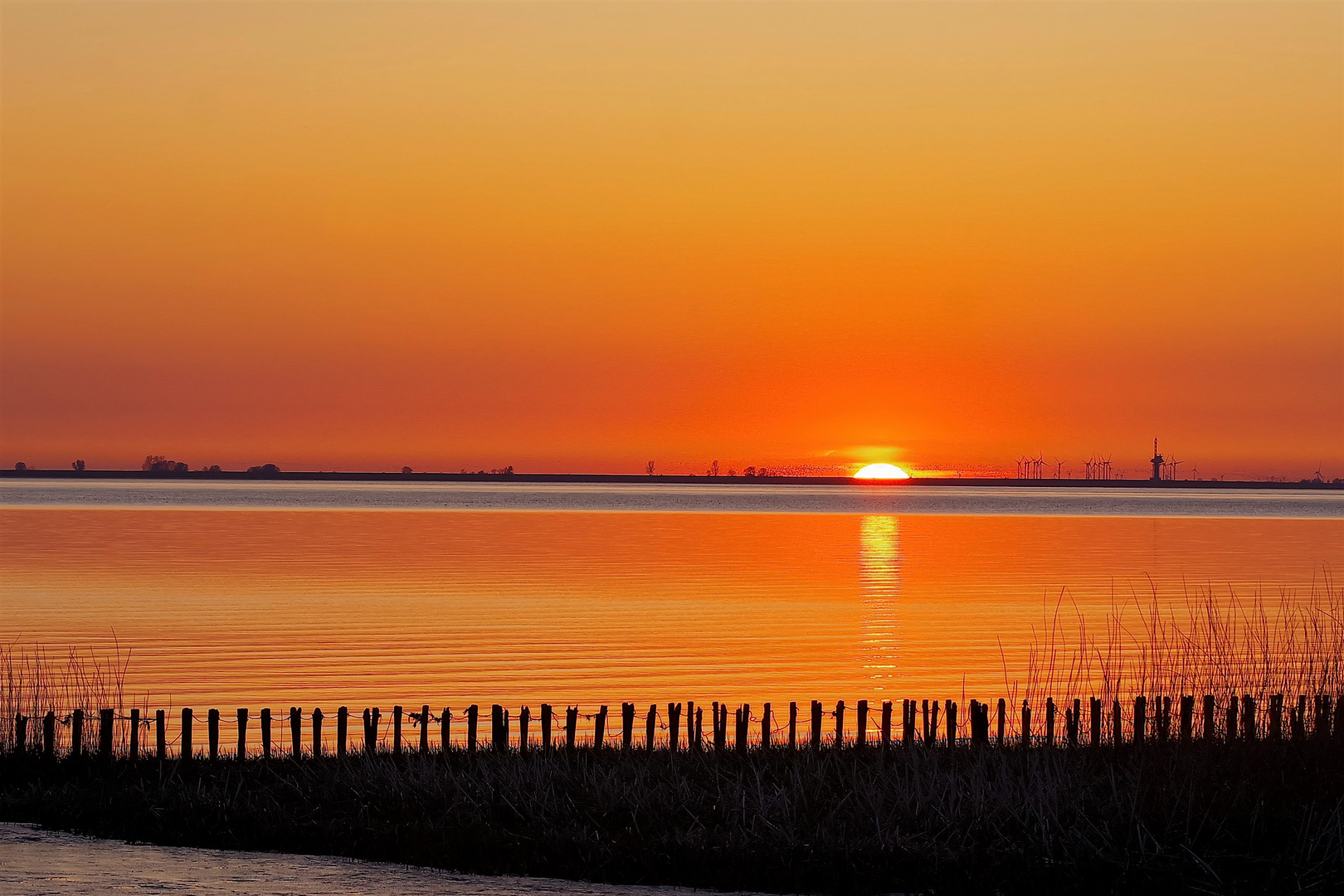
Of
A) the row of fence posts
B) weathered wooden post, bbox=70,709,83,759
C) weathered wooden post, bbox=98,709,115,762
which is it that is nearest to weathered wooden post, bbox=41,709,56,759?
the row of fence posts

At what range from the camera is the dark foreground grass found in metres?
16.6

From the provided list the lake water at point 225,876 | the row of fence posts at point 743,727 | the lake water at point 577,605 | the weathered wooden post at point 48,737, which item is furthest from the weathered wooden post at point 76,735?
the lake water at point 577,605

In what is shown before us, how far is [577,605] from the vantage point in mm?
60594

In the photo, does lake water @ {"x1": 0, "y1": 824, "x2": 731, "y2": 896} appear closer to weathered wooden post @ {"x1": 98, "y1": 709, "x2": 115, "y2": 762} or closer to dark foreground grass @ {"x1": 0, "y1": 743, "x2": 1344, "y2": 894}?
dark foreground grass @ {"x1": 0, "y1": 743, "x2": 1344, "y2": 894}

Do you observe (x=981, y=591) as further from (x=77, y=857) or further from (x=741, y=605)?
(x=77, y=857)

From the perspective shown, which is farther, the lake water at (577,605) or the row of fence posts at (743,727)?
the lake water at (577,605)

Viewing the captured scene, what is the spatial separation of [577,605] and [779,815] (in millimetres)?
42656

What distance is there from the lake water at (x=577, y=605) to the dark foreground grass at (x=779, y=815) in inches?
538

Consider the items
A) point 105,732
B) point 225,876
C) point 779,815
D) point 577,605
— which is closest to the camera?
point 225,876

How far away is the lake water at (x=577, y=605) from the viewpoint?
3959 centimetres

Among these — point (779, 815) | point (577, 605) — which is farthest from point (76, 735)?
point (577, 605)

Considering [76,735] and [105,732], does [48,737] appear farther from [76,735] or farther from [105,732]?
[105,732]

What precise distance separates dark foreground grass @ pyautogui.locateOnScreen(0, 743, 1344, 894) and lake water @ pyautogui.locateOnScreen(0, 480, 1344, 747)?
1367 centimetres

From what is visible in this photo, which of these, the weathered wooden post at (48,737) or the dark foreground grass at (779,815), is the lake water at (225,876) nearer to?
the dark foreground grass at (779,815)
